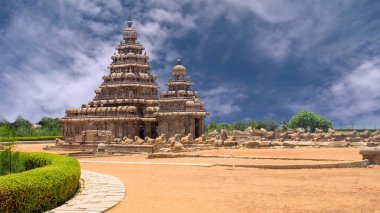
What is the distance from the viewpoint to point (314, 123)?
261 feet

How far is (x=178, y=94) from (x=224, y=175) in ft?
125

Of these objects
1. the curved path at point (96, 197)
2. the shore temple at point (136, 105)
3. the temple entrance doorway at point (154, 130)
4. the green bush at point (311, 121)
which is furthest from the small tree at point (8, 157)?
the green bush at point (311, 121)

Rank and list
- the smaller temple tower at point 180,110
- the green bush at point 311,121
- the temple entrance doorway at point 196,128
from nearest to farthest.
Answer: the smaller temple tower at point 180,110
the temple entrance doorway at point 196,128
the green bush at point 311,121

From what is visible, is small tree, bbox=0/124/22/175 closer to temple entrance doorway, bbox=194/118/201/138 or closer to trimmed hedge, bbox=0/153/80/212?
trimmed hedge, bbox=0/153/80/212

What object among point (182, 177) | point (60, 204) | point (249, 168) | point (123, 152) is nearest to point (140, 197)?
point (60, 204)

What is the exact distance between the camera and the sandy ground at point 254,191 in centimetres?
1101

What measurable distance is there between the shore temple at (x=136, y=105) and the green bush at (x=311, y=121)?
2687 centimetres

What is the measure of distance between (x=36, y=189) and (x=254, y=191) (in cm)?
634

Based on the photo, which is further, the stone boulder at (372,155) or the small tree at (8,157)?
the stone boulder at (372,155)

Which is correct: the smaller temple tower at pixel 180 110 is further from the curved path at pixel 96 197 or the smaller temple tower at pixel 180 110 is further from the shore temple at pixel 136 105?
the curved path at pixel 96 197

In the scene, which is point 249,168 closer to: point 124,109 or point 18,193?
point 18,193

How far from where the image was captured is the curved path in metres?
10.5

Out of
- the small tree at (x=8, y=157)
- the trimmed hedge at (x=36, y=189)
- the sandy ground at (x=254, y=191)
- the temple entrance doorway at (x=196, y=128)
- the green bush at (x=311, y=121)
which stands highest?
the green bush at (x=311, y=121)

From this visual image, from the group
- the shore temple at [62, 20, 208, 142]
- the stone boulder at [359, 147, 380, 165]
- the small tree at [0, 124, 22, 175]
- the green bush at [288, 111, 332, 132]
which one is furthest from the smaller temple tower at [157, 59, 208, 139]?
the small tree at [0, 124, 22, 175]
